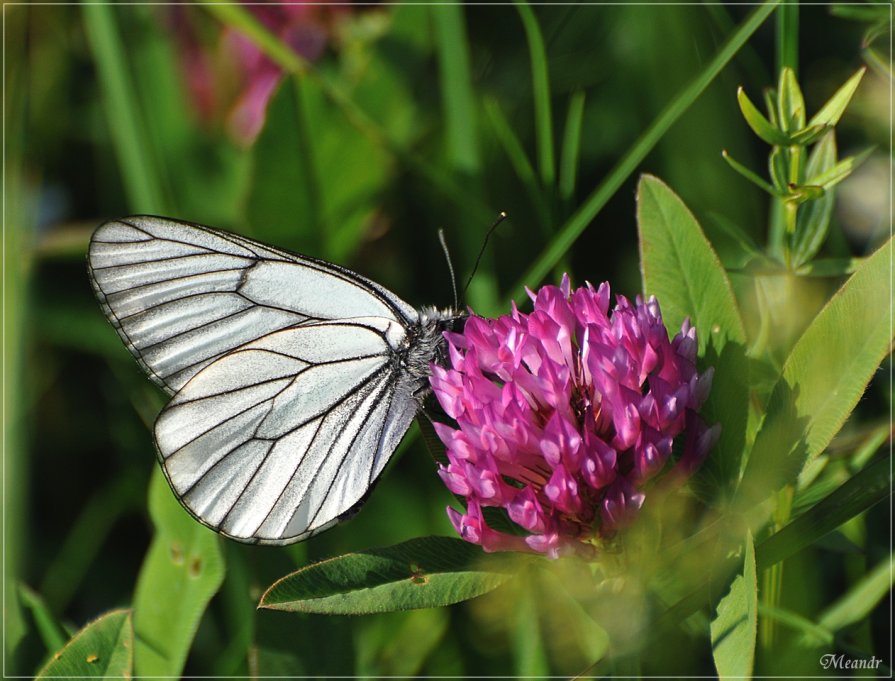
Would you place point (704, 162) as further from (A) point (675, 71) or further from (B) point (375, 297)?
(B) point (375, 297)

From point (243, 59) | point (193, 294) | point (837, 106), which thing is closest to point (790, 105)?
point (837, 106)

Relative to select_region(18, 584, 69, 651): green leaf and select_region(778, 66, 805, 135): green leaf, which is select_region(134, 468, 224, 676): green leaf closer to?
select_region(18, 584, 69, 651): green leaf

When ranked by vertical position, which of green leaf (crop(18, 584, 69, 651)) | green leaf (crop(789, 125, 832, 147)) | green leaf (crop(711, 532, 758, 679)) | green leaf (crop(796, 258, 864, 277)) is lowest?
green leaf (crop(18, 584, 69, 651))

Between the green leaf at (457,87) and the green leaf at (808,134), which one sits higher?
the green leaf at (457,87)

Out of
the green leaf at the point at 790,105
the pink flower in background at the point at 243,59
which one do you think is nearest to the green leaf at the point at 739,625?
the green leaf at the point at 790,105

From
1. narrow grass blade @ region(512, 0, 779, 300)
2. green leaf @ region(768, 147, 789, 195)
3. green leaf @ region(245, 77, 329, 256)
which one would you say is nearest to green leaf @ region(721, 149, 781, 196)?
green leaf @ region(768, 147, 789, 195)

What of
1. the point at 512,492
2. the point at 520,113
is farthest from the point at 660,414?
the point at 520,113

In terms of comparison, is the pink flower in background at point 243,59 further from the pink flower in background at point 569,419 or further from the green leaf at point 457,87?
the pink flower in background at point 569,419
